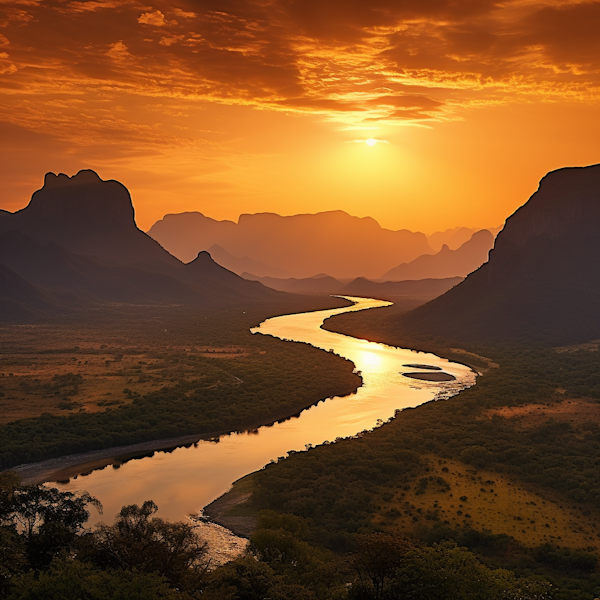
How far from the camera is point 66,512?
4103cm

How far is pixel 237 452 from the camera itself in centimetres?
7094

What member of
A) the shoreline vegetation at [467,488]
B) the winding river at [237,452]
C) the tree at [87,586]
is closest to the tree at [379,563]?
the tree at [87,586]

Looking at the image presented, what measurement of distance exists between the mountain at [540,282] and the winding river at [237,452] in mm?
47175

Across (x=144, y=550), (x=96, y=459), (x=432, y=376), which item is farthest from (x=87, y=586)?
(x=432, y=376)

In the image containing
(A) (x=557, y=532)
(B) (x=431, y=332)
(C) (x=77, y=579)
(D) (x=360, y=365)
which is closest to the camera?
(C) (x=77, y=579)

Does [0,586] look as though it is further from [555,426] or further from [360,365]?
[360,365]

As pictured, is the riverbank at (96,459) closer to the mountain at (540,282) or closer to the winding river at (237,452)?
the winding river at (237,452)

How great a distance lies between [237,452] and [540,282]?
417 ft

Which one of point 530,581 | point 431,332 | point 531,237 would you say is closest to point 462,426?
point 530,581

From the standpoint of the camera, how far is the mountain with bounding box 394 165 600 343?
162m

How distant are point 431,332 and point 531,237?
4409 cm

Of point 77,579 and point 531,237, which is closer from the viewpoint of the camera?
point 77,579

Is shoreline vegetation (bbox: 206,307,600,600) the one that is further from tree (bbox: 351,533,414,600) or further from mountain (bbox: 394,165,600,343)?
mountain (bbox: 394,165,600,343)

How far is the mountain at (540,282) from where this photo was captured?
6393 inches
